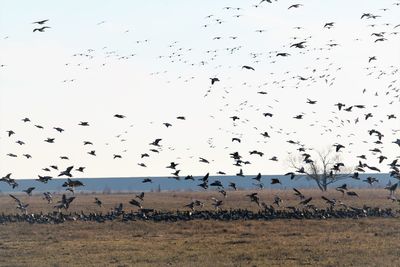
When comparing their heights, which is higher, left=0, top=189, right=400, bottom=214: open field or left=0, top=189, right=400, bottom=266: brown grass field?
left=0, top=189, right=400, bottom=214: open field

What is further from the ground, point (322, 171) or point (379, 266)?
point (322, 171)

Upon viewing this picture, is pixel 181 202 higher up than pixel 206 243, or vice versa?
pixel 181 202

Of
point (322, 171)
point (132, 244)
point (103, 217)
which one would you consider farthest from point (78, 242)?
point (322, 171)

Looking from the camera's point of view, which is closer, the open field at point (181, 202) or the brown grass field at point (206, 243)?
the brown grass field at point (206, 243)

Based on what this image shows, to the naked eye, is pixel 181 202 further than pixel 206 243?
Yes

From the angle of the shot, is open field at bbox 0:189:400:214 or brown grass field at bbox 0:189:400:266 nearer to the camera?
brown grass field at bbox 0:189:400:266

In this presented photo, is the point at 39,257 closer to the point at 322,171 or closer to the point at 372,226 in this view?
the point at 372,226

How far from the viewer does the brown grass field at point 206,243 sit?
3691 centimetres

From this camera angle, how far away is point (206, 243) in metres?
44.0

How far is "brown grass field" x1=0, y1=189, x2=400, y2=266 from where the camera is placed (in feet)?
121

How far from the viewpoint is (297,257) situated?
3753 centimetres

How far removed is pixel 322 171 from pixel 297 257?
12235 cm

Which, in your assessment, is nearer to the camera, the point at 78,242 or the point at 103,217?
the point at 78,242

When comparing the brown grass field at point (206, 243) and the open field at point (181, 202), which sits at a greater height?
the open field at point (181, 202)
